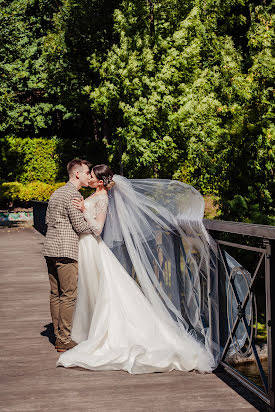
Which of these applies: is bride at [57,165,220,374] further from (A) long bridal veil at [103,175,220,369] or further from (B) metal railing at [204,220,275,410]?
(B) metal railing at [204,220,275,410]

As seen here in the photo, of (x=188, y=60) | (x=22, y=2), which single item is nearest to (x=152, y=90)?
(x=188, y=60)

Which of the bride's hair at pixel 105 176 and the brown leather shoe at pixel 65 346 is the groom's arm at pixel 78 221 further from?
the brown leather shoe at pixel 65 346

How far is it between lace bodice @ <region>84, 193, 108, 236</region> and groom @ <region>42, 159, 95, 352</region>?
0.23ft

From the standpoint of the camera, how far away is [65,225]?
5605mm

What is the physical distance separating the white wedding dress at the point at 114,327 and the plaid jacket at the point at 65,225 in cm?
9

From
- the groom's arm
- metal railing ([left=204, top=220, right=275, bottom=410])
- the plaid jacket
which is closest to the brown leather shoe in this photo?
the plaid jacket

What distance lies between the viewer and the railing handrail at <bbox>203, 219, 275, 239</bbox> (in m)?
3.59

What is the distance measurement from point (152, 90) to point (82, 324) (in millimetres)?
12716

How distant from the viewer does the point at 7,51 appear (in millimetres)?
22328

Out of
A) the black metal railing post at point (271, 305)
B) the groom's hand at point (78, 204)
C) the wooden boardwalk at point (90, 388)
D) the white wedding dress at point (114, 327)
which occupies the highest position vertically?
the groom's hand at point (78, 204)

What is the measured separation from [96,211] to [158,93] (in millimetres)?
12134

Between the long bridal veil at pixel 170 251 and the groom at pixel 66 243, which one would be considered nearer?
the long bridal veil at pixel 170 251

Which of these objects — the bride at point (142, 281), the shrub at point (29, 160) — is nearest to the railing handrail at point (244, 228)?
the bride at point (142, 281)

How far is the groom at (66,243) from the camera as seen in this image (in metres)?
5.59
